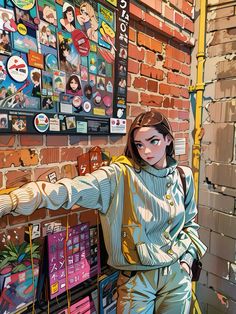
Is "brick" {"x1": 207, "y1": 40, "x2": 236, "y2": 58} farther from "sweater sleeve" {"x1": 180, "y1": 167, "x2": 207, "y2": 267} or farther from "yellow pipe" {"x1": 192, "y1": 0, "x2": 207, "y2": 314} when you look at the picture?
"sweater sleeve" {"x1": 180, "y1": 167, "x2": 207, "y2": 267}

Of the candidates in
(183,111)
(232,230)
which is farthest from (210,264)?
(183,111)

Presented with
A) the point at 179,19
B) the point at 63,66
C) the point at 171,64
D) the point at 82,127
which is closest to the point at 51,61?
the point at 63,66

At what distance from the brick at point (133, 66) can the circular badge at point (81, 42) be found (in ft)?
0.98

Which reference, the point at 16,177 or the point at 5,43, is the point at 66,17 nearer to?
the point at 5,43

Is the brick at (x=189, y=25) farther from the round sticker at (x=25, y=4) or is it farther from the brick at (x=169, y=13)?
the round sticker at (x=25, y=4)

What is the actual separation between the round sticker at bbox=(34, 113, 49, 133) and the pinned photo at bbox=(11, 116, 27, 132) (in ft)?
0.16

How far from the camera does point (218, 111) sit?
180 cm

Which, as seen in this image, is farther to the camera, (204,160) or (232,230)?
(204,160)

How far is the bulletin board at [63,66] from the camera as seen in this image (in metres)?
0.95

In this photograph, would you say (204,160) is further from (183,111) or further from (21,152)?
(21,152)

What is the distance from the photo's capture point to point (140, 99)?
154 centimetres

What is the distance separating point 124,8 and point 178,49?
0.58 m

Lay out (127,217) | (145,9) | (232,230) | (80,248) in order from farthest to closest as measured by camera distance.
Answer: (232,230) < (145,9) < (80,248) < (127,217)

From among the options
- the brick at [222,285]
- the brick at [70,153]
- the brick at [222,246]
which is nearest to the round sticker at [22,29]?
the brick at [70,153]
